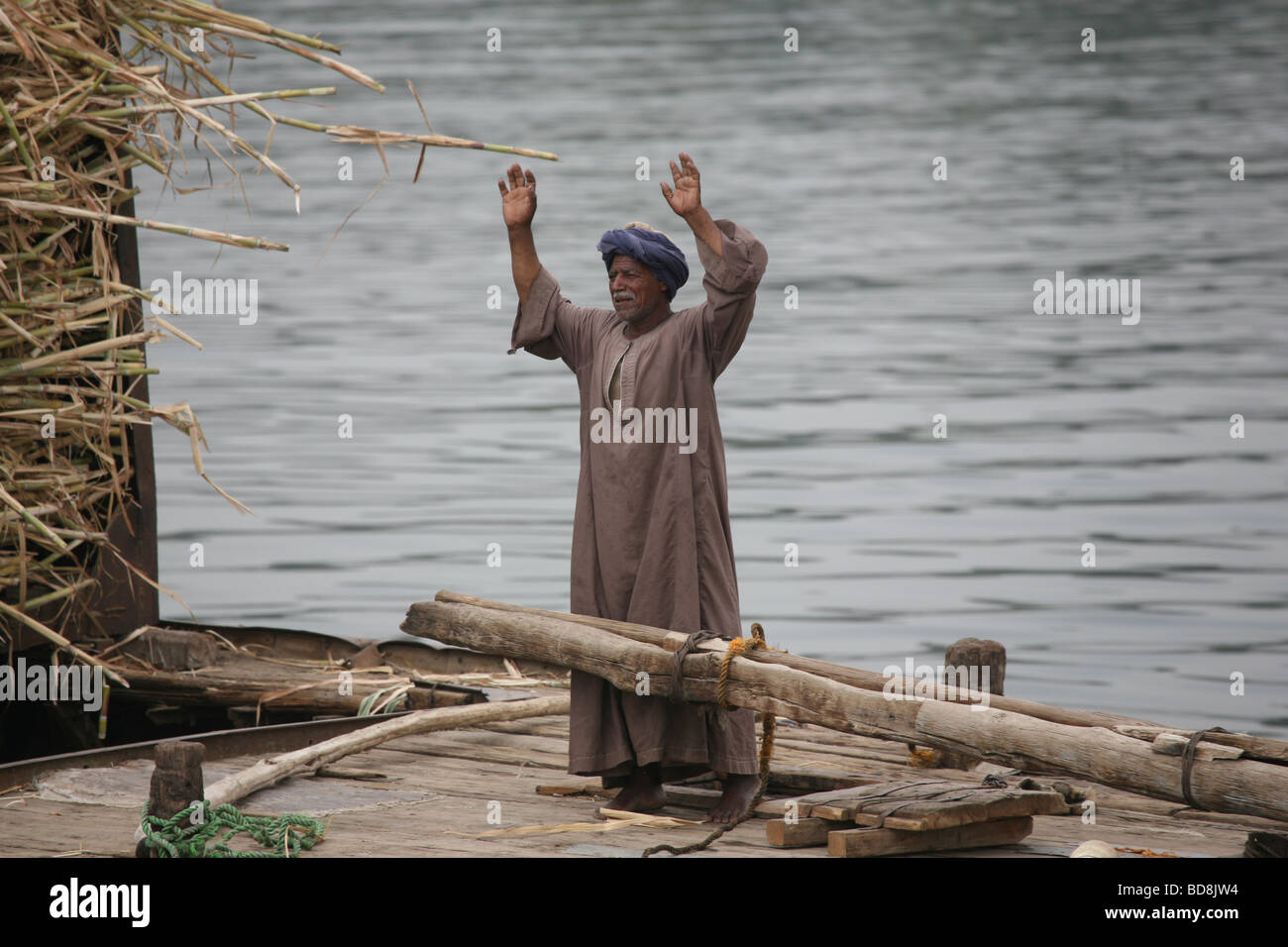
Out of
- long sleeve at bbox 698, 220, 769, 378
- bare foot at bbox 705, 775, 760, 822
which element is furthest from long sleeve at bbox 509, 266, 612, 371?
bare foot at bbox 705, 775, 760, 822

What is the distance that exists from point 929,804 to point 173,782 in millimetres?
2339

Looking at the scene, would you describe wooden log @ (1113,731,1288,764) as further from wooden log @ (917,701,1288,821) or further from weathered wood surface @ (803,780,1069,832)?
weathered wood surface @ (803,780,1069,832)

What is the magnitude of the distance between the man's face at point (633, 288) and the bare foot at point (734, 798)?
1650mm

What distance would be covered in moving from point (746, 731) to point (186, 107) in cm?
341

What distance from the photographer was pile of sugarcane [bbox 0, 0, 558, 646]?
25.4 feet

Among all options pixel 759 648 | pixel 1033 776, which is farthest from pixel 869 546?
pixel 759 648

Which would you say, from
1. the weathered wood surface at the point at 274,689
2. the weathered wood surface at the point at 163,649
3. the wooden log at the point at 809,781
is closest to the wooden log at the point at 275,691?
the weathered wood surface at the point at 274,689

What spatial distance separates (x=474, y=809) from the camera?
672 centimetres

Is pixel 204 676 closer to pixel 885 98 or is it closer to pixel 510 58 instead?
pixel 885 98

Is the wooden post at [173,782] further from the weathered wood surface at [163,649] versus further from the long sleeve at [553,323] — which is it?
the weathered wood surface at [163,649]

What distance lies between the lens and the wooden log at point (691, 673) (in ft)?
20.1

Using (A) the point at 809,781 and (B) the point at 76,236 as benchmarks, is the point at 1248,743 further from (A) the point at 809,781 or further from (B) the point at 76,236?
(B) the point at 76,236

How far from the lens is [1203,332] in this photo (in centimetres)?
2486

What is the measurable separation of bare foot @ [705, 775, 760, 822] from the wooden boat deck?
0.07 metres
